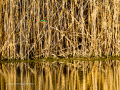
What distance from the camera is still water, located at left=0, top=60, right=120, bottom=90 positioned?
540 centimetres

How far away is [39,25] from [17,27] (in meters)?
0.73

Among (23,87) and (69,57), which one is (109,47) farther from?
(23,87)

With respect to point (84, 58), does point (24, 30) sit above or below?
above

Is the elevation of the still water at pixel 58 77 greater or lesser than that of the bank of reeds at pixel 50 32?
lesser

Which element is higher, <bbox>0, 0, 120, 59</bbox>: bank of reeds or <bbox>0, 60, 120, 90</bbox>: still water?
<bbox>0, 0, 120, 59</bbox>: bank of reeds

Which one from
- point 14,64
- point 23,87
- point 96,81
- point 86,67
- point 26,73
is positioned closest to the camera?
point 23,87

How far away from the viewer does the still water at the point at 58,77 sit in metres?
5.40

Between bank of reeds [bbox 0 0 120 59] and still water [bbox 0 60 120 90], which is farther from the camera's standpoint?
bank of reeds [bbox 0 0 120 59]

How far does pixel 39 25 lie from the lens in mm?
9898

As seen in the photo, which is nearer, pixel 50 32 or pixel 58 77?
pixel 58 77

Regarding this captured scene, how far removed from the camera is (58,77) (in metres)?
6.39

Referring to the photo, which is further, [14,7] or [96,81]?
[14,7]

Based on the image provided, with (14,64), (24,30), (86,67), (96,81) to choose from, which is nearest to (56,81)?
(96,81)

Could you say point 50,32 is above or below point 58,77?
above
